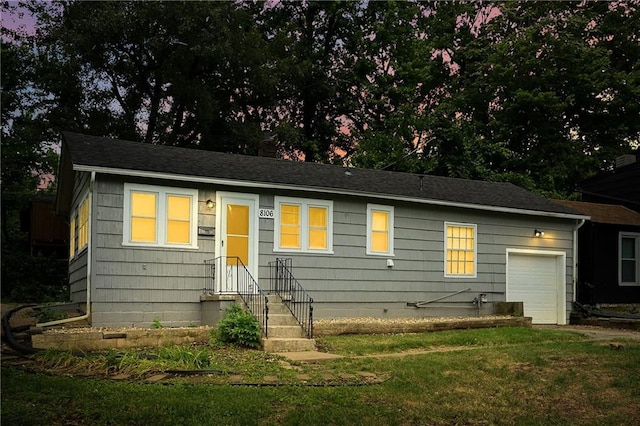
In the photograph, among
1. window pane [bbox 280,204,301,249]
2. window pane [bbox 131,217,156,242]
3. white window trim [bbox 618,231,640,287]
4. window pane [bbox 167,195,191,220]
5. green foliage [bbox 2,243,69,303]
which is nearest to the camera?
window pane [bbox 131,217,156,242]

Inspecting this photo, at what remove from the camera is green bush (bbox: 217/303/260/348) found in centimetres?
1128

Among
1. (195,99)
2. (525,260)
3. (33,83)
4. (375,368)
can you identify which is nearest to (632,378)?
(375,368)

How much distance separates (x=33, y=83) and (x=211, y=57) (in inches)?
294

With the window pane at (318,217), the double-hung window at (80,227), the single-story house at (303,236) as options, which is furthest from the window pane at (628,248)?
the double-hung window at (80,227)

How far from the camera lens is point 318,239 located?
1494 cm

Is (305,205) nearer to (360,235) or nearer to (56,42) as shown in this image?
(360,235)

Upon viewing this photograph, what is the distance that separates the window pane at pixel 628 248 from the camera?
21.3 meters

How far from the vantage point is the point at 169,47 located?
2605 centimetres

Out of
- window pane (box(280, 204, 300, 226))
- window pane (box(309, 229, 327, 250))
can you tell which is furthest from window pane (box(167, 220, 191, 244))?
window pane (box(309, 229, 327, 250))

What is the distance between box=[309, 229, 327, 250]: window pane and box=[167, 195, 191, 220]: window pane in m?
2.91

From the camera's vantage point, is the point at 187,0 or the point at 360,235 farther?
the point at 187,0

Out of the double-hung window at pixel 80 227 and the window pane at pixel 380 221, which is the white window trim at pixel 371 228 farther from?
the double-hung window at pixel 80 227

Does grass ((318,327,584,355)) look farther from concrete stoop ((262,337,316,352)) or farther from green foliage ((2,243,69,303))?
green foliage ((2,243,69,303))

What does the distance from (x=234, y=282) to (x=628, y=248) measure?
14.0m
